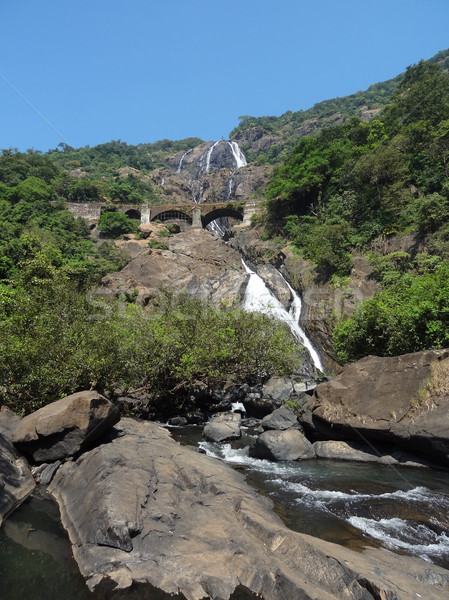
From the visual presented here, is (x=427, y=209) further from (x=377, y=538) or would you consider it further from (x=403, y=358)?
(x=377, y=538)

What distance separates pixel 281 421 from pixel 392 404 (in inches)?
186

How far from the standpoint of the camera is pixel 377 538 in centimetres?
665

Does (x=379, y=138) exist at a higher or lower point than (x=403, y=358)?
higher

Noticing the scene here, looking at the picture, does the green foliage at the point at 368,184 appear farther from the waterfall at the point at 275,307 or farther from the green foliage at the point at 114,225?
the green foliage at the point at 114,225

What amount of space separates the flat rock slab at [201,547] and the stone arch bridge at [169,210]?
1989 inches

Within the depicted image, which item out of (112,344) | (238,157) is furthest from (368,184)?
(238,157)

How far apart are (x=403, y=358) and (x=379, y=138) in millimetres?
34369

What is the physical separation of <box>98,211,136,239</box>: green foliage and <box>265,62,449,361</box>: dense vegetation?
2122cm

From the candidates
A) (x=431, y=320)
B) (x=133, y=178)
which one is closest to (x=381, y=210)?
(x=431, y=320)

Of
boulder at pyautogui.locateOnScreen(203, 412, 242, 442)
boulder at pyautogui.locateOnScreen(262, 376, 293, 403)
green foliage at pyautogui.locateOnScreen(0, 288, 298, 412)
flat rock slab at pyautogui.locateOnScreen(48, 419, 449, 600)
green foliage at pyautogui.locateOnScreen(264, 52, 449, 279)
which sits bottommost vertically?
boulder at pyautogui.locateOnScreen(203, 412, 242, 442)

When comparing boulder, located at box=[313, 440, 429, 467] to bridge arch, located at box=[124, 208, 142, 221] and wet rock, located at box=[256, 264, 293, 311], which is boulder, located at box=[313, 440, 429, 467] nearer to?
wet rock, located at box=[256, 264, 293, 311]

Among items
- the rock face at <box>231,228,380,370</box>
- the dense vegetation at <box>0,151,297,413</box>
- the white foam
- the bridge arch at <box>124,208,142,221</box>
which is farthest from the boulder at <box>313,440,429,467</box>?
the bridge arch at <box>124,208,142,221</box>

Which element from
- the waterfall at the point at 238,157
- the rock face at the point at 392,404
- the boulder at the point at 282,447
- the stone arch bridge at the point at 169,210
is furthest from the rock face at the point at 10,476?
the waterfall at the point at 238,157

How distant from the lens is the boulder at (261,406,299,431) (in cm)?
1412
